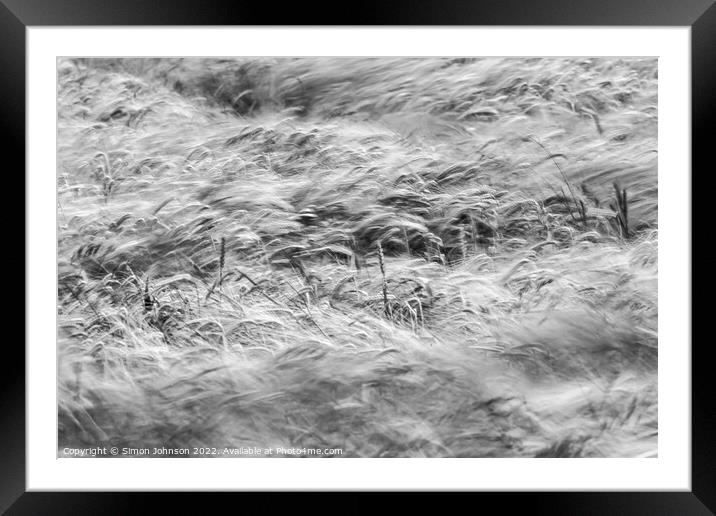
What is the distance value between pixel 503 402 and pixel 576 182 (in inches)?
38.3

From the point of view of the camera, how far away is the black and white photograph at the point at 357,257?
2.22 meters

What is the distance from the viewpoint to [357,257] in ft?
7.34

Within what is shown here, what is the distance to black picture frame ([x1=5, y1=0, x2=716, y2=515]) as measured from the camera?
214cm

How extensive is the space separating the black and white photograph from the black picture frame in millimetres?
161
